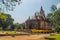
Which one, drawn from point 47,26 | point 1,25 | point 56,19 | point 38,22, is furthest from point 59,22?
point 1,25

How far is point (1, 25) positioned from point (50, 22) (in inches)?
867

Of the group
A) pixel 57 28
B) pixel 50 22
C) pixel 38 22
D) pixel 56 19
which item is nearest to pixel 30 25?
pixel 38 22

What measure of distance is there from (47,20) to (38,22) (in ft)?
11.2

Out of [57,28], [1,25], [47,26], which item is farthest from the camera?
[1,25]

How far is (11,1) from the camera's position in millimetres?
27016

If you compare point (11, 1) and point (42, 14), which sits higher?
point (11, 1)

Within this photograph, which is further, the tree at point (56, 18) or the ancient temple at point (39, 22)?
the ancient temple at point (39, 22)

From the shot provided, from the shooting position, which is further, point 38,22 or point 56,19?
point 38,22

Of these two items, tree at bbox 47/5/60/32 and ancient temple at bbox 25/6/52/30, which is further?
ancient temple at bbox 25/6/52/30

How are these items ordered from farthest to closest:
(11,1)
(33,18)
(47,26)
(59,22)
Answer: (33,18), (47,26), (59,22), (11,1)

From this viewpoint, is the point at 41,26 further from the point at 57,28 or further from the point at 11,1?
the point at 11,1

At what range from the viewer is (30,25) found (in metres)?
65.2

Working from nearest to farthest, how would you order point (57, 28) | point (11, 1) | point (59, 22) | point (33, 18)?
1. point (11, 1)
2. point (57, 28)
3. point (59, 22)
4. point (33, 18)

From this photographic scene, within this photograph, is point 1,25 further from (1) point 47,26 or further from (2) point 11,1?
(2) point 11,1
